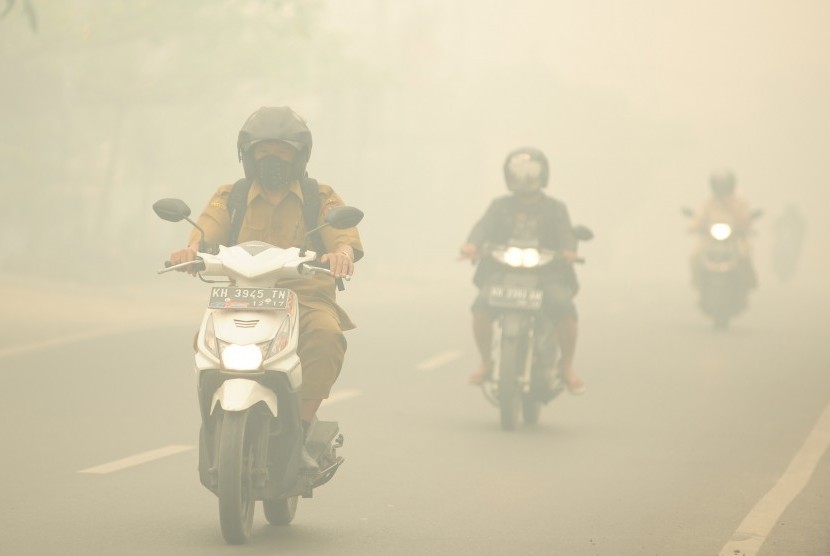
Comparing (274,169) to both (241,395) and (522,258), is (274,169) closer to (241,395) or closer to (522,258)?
(241,395)

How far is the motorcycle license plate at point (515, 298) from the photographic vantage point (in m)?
12.7

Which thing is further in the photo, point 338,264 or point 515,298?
point 515,298

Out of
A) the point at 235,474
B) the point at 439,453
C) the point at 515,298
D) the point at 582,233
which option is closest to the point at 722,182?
the point at 582,233

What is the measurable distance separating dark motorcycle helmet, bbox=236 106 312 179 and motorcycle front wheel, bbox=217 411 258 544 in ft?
3.97

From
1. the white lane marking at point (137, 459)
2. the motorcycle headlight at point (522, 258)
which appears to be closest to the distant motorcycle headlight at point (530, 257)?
the motorcycle headlight at point (522, 258)

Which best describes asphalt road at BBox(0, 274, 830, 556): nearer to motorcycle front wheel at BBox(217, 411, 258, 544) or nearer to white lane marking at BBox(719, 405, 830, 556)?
white lane marking at BBox(719, 405, 830, 556)

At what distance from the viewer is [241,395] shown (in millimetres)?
7332

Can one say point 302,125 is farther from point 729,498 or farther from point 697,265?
point 697,265

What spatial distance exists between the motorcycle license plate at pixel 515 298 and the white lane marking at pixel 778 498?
2029 millimetres

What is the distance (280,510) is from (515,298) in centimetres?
477

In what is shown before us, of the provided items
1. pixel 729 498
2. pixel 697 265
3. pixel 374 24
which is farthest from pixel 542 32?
pixel 729 498

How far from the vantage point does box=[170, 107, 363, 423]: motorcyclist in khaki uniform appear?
309 inches

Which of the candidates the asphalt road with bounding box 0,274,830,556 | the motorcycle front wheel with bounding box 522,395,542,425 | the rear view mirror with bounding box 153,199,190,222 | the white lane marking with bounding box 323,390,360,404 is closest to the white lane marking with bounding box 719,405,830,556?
the asphalt road with bounding box 0,274,830,556

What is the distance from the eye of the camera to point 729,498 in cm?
986
